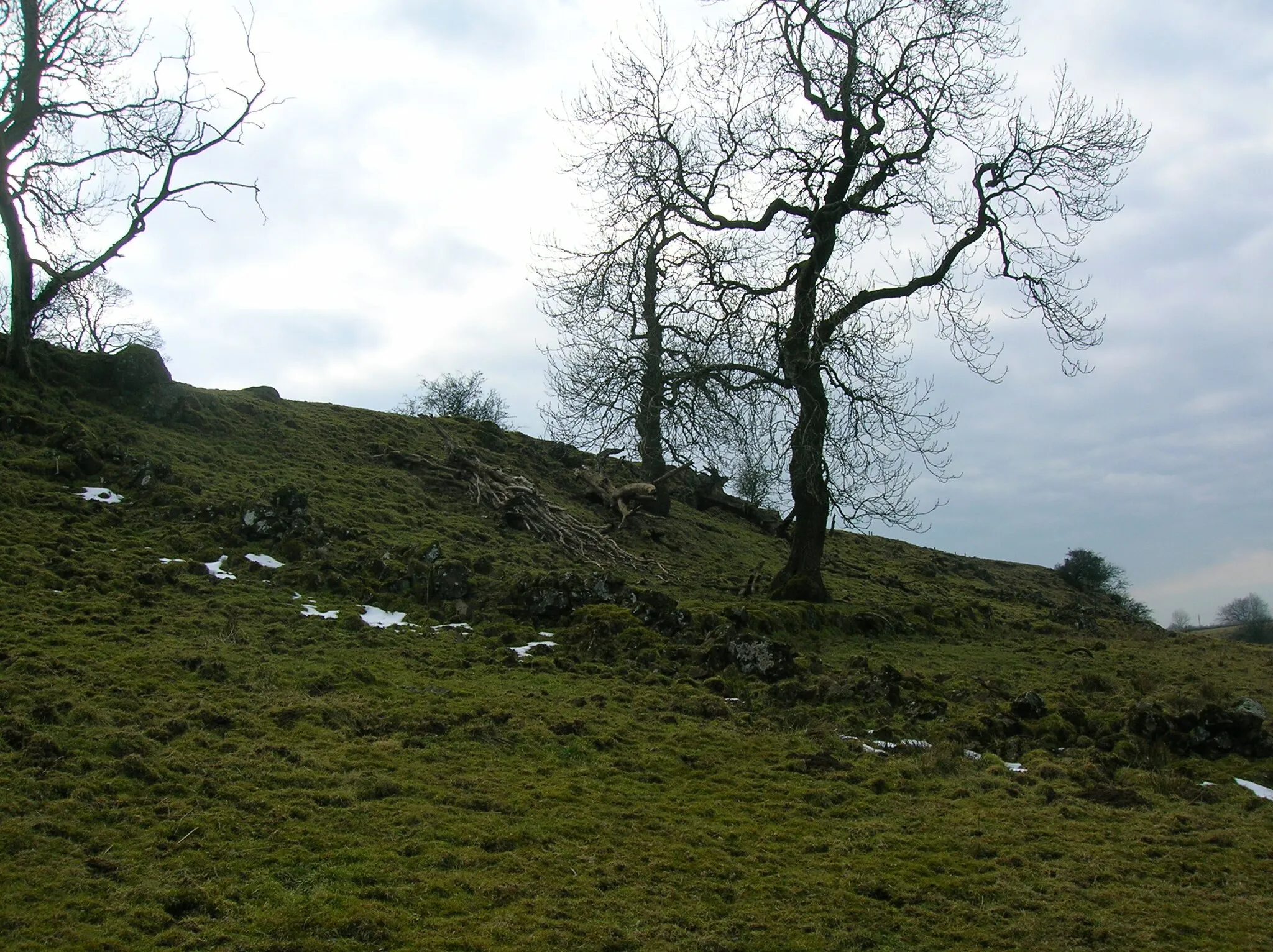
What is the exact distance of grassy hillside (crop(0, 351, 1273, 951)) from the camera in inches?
221

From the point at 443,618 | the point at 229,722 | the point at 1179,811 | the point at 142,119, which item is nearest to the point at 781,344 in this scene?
the point at 443,618

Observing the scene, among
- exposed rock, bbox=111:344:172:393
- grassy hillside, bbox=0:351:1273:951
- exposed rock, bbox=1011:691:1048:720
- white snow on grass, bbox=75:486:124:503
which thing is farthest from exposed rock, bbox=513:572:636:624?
exposed rock, bbox=111:344:172:393

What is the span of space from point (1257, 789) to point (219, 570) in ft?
41.7

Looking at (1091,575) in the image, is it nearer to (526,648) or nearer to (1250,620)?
(1250,620)

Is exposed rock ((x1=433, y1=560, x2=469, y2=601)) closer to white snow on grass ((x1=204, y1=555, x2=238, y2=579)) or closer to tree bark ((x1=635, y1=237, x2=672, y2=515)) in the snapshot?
white snow on grass ((x1=204, y1=555, x2=238, y2=579))

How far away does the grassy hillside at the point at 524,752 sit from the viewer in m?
5.61

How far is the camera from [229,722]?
26.8 feet

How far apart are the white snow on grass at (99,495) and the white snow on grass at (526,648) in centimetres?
754

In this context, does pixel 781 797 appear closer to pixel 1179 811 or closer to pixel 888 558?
pixel 1179 811

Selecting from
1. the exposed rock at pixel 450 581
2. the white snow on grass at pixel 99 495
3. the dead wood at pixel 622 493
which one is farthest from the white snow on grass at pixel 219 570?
the dead wood at pixel 622 493

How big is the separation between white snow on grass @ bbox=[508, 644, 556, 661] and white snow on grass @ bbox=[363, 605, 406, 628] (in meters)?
1.74

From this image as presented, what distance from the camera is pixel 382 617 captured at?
42.3ft

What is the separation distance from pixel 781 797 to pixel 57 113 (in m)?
18.7

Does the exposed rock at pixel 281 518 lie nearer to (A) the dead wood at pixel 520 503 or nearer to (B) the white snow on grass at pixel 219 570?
(B) the white snow on grass at pixel 219 570
